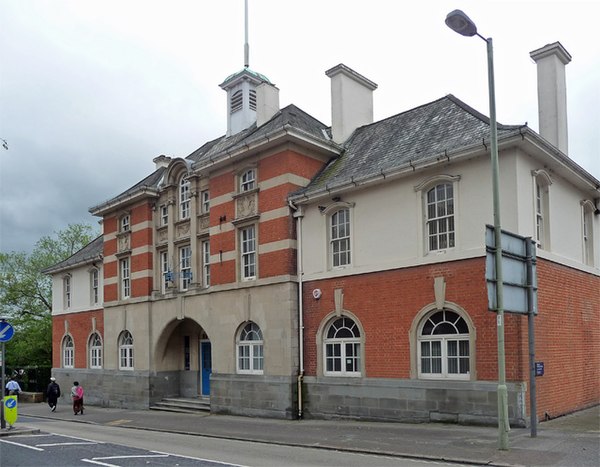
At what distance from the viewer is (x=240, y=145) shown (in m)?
21.5

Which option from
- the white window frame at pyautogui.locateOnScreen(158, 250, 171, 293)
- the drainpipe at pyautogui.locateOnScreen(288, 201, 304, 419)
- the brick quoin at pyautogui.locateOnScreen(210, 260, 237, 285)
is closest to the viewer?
the drainpipe at pyautogui.locateOnScreen(288, 201, 304, 419)

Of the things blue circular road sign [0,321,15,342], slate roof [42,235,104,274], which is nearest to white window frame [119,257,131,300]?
slate roof [42,235,104,274]

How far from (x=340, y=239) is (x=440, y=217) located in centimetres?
352

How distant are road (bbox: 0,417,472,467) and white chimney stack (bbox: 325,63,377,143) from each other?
11.5 meters

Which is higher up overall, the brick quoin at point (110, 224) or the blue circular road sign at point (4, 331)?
the brick quoin at point (110, 224)

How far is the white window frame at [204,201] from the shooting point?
24.3m

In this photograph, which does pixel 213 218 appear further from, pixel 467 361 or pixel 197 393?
pixel 467 361

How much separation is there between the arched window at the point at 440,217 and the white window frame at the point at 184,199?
1114 centimetres

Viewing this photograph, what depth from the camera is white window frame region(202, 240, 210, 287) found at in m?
24.1

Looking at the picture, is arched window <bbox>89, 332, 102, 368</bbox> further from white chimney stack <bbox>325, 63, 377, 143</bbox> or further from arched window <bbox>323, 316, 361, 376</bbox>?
white chimney stack <bbox>325, 63, 377, 143</bbox>

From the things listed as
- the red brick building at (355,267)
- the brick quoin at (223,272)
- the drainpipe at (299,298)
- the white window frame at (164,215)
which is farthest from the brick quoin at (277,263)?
the white window frame at (164,215)

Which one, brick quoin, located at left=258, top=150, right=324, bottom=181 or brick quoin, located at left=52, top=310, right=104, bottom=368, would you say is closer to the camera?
brick quoin, located at left=258, top=150, right=324, bottom=181

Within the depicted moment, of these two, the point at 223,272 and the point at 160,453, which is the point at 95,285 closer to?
the point at 223,272

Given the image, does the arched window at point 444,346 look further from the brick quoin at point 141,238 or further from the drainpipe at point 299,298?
the brick quoin at point 141,238
